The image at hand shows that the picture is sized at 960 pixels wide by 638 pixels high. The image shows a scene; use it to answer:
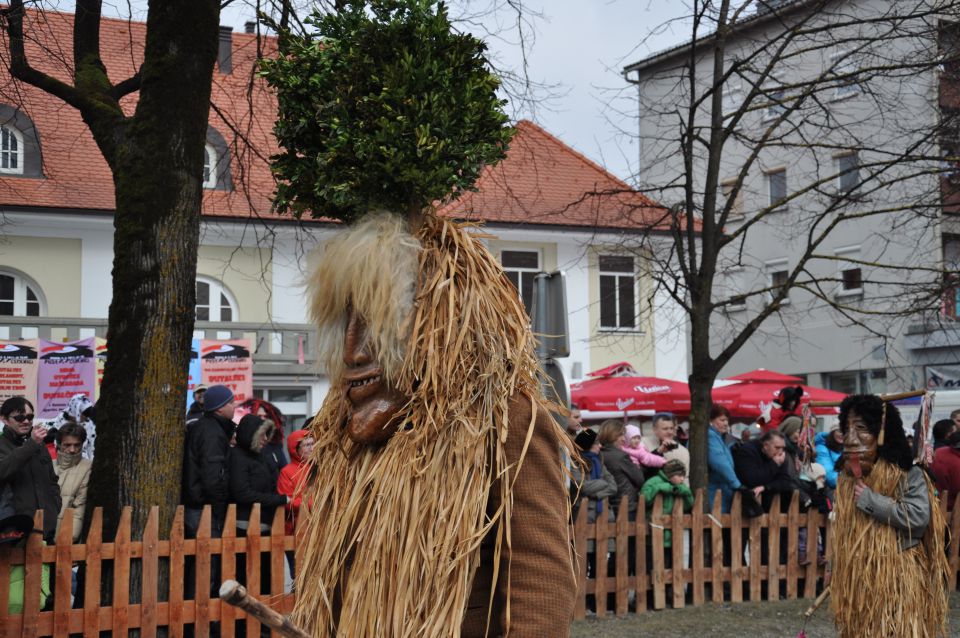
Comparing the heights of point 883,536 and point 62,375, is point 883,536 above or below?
below

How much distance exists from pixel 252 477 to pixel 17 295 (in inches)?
639

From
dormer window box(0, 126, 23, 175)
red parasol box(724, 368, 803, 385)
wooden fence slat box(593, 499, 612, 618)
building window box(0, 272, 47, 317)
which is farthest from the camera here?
building window box(0, 272, 47, 317)

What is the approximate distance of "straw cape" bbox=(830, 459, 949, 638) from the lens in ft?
21.9

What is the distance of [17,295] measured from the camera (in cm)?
2248

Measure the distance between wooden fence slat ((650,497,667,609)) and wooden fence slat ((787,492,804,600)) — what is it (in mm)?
1581

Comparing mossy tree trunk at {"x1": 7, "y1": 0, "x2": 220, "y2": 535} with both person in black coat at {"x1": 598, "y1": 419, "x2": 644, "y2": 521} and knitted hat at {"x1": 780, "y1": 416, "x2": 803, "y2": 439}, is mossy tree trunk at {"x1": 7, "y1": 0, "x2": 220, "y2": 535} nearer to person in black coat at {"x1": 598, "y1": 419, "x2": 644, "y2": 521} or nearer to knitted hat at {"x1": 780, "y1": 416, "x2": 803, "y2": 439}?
person in black coat at {"x1": 598, "y1": 419, "x2": 644, "y2": 521}

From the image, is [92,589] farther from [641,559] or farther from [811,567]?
[811,567]

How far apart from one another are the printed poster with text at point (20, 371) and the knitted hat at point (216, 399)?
9.03m

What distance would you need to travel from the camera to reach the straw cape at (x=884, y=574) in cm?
666

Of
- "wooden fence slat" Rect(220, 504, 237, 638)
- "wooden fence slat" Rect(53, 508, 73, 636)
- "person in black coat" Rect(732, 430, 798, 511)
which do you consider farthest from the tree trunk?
"person in black coat" Rect(732, 430, 798, 511)

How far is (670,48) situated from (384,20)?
31.7 feet

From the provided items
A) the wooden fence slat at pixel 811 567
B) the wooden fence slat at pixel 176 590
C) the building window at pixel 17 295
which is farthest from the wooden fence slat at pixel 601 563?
the building window at pixel 17 295

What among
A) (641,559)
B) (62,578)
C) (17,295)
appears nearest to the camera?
(62,578)

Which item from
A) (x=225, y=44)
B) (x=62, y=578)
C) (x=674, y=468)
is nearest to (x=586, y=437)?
(x=674, y=468)
